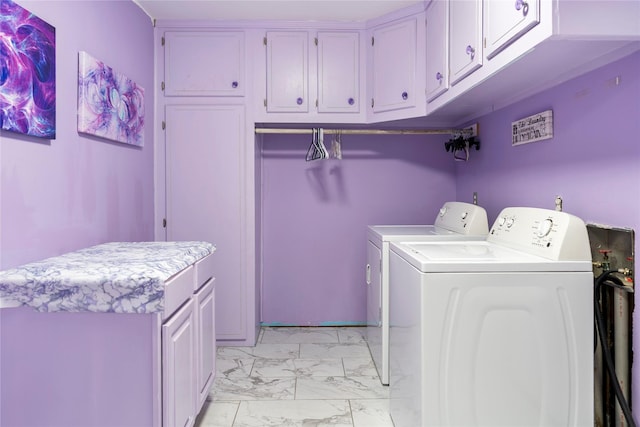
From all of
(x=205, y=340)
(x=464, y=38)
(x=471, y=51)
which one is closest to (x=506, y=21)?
(x=471, y=51)

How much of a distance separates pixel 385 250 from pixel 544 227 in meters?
0.88

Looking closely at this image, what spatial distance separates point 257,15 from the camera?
288cm

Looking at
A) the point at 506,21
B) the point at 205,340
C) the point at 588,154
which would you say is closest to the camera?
the point at 506,21

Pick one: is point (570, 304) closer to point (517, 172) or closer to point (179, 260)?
point (517, 172)

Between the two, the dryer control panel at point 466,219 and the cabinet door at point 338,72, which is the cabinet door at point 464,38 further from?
the cabinet door at point 338,72

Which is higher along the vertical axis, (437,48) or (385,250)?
(437,48)

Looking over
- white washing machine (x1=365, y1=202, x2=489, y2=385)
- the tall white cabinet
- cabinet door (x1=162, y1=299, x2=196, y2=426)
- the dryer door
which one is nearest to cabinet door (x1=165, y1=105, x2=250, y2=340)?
the tall white cabinet

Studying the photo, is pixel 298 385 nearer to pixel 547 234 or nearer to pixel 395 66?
pixel 547 234

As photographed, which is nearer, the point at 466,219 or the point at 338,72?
the point at 466,219

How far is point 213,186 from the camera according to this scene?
2.99 m

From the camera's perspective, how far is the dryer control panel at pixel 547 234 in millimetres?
1459

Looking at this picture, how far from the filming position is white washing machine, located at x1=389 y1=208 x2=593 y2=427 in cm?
141

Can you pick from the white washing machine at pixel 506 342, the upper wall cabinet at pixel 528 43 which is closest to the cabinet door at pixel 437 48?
the upper wall cabinet at pixel 528 43

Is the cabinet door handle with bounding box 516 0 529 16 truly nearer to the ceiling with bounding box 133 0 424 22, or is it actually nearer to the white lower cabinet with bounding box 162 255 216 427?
the ceiling with bounding box 133 0 424 22
